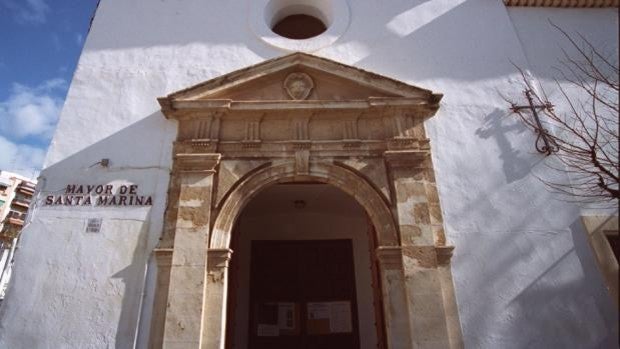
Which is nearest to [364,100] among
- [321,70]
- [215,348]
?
[321,70]

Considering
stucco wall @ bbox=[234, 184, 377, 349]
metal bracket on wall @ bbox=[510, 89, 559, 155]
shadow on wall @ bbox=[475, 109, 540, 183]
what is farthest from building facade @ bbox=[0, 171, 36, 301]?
metal bracket on wall @ bbox=[510, 89, 559, 155]

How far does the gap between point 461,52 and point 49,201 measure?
16.5ft

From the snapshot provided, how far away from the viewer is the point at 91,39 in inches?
207

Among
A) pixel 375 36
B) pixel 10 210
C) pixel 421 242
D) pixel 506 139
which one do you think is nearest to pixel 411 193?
pixel 421 242

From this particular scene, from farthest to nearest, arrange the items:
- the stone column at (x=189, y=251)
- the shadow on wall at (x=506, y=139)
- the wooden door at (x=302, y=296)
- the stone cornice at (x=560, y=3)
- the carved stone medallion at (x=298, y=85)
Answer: the wooden door at (x=302, y=296), the stone cornice at (x=560, y=3), the carved stone medallion at (x=298, y=85), the shadow on wall at (x=506, y=139), the stone column at (x=189, y=251)

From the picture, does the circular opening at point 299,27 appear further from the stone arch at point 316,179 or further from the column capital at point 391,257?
the column capital at point 391,257

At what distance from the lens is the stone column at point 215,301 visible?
3.53 m

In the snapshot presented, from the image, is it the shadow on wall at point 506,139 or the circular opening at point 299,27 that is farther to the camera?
the circular opening at point 299,27

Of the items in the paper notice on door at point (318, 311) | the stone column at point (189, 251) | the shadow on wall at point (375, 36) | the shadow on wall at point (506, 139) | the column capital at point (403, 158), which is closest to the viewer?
the stone column at point (189, 251)

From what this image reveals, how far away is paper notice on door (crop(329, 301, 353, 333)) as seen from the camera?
570cm

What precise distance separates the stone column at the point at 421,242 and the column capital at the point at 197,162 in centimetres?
181

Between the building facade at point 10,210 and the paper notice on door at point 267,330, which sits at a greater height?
the building facade at point 10,210

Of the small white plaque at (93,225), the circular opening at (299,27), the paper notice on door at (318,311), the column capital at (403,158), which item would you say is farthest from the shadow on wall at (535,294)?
the circular opening at (299,27)

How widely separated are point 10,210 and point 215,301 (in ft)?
83.9
